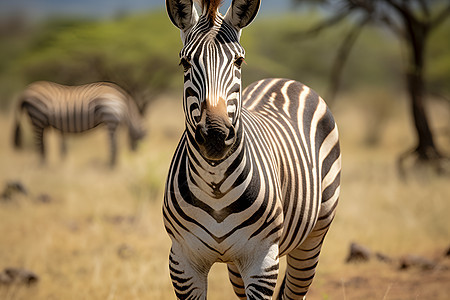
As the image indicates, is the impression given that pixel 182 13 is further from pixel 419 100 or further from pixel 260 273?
pixel 419 100

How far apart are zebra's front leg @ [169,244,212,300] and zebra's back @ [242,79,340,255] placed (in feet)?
1.65

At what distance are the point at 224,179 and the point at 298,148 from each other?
81 centimetres

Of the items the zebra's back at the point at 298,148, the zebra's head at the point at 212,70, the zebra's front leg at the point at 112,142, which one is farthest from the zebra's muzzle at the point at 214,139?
the zebra's front leg at the point at 112,142

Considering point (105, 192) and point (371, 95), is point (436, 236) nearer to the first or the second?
point (105, 192)

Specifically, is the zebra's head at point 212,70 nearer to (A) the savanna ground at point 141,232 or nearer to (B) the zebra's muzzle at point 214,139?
(B) the zebra's muzzle at point 214,139

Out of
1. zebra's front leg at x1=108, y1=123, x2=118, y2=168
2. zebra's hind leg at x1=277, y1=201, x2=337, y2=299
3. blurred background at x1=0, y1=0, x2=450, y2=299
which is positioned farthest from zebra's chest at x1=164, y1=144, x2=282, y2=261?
zebra's front leg at x1=108, y1=123, x2=118, y2=168

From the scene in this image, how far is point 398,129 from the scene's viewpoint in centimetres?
1959

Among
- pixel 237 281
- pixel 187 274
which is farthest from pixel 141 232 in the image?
pixel 187 274

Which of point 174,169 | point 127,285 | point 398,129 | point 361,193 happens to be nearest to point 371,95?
point 398,129

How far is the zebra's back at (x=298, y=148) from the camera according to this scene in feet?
10.0

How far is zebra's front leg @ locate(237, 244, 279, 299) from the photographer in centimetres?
266

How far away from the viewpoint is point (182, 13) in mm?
2691

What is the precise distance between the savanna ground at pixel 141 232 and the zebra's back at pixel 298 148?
2.55ft

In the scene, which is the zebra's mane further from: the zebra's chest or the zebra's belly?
the zebra's belly
